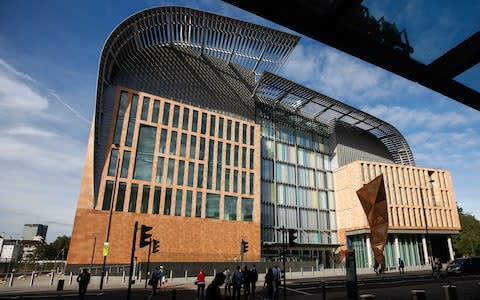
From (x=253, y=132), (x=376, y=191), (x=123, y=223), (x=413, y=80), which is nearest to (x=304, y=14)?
(x=413, y=80)

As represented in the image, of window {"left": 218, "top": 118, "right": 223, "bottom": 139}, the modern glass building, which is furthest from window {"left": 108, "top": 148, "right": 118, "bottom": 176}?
window {"left": 218, "top": 118, "right": 223, "bottom": 139}

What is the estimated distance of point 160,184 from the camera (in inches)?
1588

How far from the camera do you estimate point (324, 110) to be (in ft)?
182

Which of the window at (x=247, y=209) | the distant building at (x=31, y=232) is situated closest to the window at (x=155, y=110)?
the window at (x=247, y=209)

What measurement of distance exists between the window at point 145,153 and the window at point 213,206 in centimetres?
925

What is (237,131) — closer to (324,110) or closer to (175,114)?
(175,114)

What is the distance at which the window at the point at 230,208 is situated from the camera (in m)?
44.3

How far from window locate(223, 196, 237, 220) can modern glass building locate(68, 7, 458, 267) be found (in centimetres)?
16

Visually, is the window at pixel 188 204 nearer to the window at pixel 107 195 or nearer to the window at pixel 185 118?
the window at pixel 185 118

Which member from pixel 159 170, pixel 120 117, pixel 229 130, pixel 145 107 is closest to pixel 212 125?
pixel 229 130

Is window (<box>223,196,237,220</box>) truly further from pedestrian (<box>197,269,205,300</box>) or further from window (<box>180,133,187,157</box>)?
pedestrian (<box>197,269,205,300</box>)

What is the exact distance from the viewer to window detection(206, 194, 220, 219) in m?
A: 43.0

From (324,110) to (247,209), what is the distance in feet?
78.8

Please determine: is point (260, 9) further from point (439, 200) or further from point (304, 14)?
point (439, 200)
